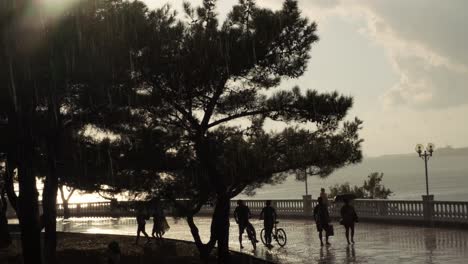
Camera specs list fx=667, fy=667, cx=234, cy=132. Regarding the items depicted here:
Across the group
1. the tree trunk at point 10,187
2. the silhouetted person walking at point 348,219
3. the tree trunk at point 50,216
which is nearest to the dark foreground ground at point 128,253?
the tree trunk at point 50,216

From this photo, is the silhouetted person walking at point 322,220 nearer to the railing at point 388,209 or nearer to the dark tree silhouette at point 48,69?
the railing at point 388,209

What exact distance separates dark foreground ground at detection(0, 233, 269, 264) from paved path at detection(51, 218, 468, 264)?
1.20 m

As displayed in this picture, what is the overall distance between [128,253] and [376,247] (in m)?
7.84

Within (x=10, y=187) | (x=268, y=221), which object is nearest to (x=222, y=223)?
(x=268, y=221)

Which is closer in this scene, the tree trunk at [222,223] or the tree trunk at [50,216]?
the tree trunk at [222,223]

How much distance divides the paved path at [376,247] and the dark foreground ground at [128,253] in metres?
1.20

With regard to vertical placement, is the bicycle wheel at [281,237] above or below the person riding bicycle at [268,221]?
below

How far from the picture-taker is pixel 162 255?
20.7 m

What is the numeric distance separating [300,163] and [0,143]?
8.06 m

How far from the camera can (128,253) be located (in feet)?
70.5

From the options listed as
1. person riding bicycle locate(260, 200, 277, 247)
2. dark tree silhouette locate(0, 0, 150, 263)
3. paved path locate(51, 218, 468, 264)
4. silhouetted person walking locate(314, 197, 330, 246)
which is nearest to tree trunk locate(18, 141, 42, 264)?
dark tree silhouette locate(0, 0, 150, 263)

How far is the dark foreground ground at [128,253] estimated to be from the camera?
19094mm

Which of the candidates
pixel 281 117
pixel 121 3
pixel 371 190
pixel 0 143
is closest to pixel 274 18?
pixel 281 117

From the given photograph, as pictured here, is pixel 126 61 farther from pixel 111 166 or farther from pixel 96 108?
pixel 111 166
